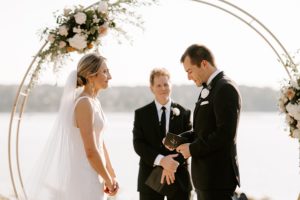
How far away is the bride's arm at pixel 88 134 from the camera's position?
4312mm

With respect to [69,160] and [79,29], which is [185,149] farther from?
[79,29]

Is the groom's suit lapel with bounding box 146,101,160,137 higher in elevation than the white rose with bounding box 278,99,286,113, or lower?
lower

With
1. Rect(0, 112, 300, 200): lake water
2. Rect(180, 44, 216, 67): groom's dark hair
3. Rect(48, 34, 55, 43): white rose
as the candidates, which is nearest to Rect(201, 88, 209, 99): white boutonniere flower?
Rect(180, 44, 216, 67): groom's dark hair

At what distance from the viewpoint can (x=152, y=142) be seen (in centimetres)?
548

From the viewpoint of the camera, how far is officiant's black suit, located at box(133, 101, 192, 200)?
5.35 m

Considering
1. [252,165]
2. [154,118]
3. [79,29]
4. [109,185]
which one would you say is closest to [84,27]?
[79,29]

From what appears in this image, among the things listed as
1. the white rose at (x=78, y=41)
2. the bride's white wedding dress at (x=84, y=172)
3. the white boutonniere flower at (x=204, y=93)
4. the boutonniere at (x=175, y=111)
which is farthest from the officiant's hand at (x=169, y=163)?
the white rose at (x=78, y=41)

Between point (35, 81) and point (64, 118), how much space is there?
5.26 ft

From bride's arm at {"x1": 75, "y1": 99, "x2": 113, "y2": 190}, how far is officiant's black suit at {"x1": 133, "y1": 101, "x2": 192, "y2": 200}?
1020 mm

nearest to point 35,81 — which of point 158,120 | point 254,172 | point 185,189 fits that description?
point 158,120

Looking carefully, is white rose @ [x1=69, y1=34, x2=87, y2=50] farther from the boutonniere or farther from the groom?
the groom

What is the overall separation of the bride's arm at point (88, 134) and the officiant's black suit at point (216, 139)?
76cm

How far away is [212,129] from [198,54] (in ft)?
2.07

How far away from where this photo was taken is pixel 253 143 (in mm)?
20781
